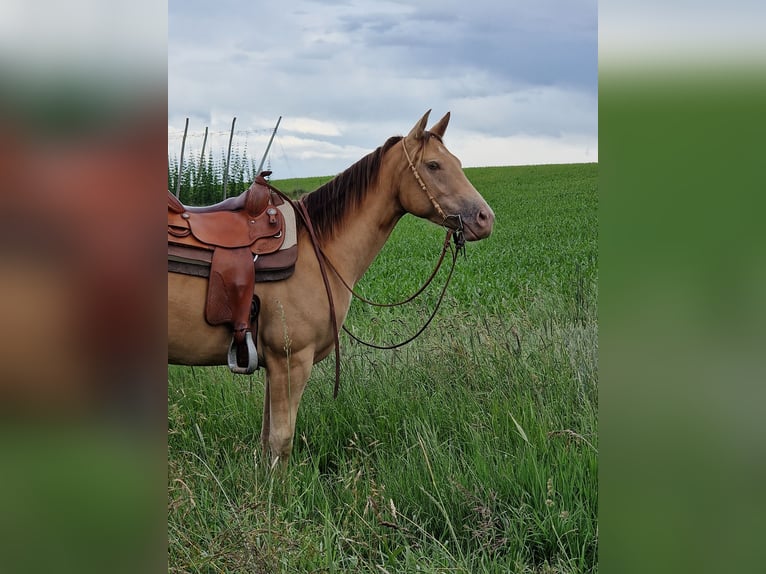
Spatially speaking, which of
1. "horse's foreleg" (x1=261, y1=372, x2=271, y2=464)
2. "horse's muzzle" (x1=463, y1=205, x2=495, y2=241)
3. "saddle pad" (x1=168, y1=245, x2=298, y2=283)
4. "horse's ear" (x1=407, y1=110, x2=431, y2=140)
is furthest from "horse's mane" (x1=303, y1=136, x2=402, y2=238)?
"horse's foreleg" (x1=261, y1=372, x2=271, y2=464)

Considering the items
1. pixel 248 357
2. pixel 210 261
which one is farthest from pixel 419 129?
pixel 248 357

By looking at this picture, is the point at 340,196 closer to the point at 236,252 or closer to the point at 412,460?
the point at 236,252

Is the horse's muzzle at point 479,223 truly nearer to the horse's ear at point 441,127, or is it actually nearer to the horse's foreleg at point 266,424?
the horse's ear at point 441,127

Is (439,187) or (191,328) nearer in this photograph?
(191,328)

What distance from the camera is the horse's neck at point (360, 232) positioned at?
356 cm

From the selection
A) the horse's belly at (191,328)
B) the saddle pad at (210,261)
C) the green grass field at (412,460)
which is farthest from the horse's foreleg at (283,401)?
the saddle pad at (210,261)

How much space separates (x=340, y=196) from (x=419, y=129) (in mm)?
548

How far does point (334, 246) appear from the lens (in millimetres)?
3557
